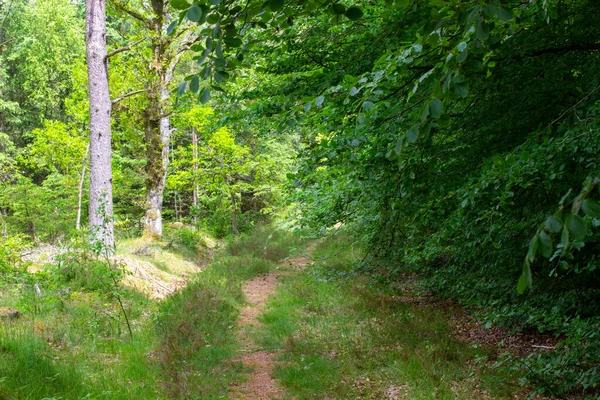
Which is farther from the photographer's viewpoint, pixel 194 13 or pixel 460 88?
pixel 460 88

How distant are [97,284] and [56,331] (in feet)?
5.99

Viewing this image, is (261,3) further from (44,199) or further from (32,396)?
(44,199)

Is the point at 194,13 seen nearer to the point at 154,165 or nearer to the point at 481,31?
the point at 481,31

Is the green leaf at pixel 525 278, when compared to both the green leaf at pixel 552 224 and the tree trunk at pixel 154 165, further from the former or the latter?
the tree trunk at pixel 154 165

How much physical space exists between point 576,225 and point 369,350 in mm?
5724

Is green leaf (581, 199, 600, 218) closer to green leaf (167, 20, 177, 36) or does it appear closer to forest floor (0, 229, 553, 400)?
green leaf (167, 20, 177, 36)

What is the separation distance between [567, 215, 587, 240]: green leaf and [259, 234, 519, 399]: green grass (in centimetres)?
411

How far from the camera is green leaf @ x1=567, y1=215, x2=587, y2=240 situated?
3.25 ft

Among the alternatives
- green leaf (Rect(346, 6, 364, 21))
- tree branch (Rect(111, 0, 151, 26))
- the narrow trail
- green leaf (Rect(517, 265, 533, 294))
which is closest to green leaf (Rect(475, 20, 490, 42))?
green leaf (Rect(346, 6, 364, 21))

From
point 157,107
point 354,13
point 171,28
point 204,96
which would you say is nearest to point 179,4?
point 171,28

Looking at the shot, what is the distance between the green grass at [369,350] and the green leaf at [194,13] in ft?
14.8

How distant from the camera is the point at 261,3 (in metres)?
1.78

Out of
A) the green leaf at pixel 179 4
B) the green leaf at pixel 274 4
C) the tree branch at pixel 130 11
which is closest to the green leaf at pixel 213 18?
the green leaf at pixel 179 4

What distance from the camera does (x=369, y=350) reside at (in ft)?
20.7
